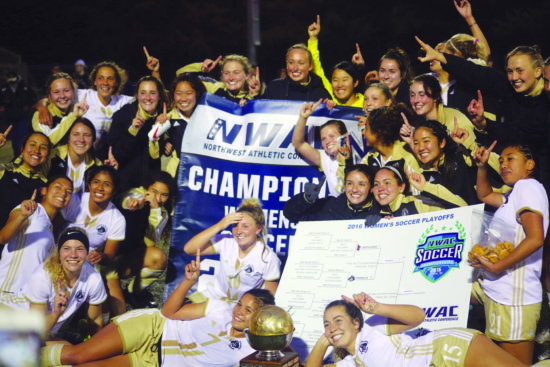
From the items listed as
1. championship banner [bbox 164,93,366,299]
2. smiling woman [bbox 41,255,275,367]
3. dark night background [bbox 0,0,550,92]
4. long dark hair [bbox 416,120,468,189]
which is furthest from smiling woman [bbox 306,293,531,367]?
dark night background [bbox 0,0,550,92]

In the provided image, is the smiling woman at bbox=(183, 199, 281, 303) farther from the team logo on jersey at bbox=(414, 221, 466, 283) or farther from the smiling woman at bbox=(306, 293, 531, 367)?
the team logo on jersey at bbox=(414, 221, 466, 283)

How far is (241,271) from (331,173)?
108 centimetres

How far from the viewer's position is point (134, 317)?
5.12 metres

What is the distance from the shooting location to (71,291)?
5.48 m

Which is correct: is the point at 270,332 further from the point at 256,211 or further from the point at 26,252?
the point at 26,252

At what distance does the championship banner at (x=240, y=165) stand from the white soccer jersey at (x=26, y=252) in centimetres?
107

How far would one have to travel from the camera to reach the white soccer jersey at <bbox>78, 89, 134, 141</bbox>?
23.2ft

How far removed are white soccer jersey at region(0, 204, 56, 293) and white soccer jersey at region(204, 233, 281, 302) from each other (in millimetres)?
1466

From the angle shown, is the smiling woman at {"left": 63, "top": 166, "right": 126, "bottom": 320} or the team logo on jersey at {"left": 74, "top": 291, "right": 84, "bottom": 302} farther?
the smiling woman at {"left": 63, "top": 166, "right": 126, "bottom": 320}

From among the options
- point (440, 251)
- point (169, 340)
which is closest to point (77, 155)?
point (169, 340)

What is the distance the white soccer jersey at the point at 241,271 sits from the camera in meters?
5.46

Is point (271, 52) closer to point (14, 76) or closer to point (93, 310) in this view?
point (14, 76)

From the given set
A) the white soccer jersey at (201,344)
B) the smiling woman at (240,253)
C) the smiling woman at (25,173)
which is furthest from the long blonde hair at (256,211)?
the smiling woman at (25,173)

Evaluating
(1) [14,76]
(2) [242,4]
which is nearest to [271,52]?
(2) [242,4]
